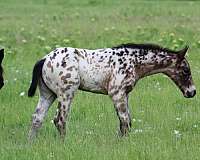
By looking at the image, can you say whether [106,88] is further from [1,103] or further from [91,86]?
[1,103]

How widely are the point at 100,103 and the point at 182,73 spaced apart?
2436 mm

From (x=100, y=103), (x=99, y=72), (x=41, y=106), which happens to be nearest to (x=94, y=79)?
(x=99, y=72)

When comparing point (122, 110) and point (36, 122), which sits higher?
point (122, 110)

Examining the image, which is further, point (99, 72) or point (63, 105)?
point (99, 72)

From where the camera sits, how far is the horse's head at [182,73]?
1015 cm

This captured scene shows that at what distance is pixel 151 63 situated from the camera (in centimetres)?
1010

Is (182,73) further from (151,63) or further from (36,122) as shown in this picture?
(36,122)

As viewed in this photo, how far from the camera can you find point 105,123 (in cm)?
1085

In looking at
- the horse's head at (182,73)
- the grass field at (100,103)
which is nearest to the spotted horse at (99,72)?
the horse's head at (182,73)

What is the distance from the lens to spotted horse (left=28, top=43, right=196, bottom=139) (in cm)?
961

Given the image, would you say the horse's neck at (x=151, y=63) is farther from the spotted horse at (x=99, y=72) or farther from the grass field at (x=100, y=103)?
the grass field at (x=100, y=103)

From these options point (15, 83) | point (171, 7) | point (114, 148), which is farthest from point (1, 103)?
point (171, 7)

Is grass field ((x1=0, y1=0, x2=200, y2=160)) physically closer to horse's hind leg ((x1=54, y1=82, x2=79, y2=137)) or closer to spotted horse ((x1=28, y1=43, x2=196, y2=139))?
horse's hind leg ((x1=54, y1=82, x2=79, y2=137))

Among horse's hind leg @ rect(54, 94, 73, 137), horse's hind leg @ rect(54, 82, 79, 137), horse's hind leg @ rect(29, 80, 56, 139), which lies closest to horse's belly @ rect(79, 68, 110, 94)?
horse's hind leg @ rect(54, 82, 79, 137)
